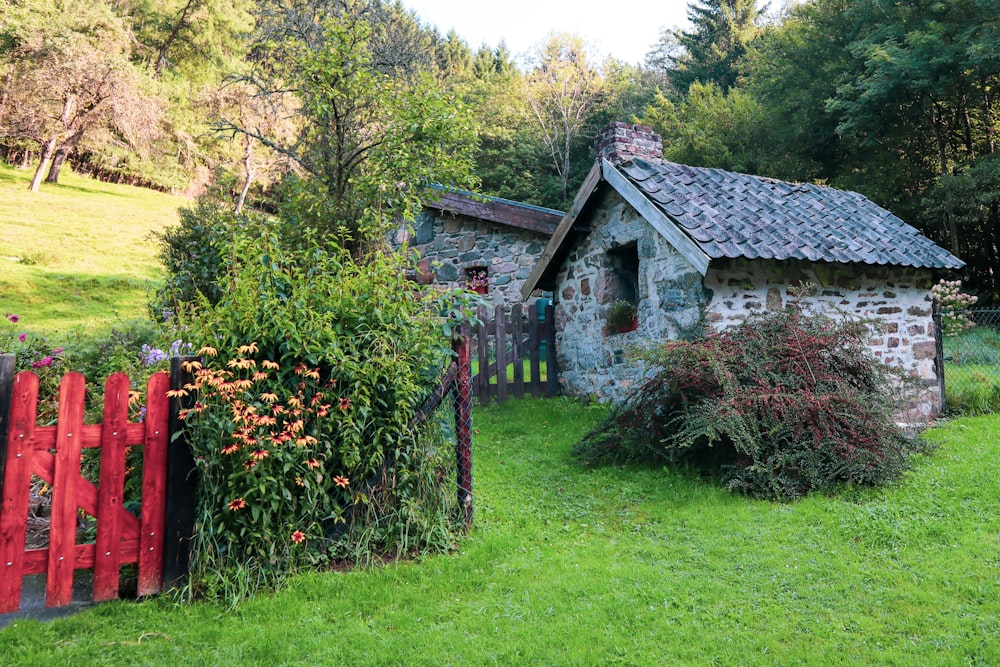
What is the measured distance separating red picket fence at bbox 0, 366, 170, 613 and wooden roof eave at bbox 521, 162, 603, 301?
258 inches

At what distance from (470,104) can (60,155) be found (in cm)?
2498

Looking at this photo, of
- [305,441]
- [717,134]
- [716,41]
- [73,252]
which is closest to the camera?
[305,441]

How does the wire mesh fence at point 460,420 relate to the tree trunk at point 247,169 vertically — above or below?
below

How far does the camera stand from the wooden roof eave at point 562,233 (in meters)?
8.91

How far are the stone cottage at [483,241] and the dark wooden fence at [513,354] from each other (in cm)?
263

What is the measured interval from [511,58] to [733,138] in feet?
76.3

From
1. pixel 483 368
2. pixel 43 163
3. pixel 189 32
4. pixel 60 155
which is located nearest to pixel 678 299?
pixel 483 368

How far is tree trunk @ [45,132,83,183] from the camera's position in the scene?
25.8m

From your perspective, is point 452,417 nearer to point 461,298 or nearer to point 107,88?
point 461,298

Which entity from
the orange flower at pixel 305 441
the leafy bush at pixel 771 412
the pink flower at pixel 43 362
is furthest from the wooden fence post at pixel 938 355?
the pink flower at pixel 43 362

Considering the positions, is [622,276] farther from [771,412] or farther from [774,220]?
[771,412]

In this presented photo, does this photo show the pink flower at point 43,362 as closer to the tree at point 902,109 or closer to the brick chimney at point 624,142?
the brick chimney at point 624,142

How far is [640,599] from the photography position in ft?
11.7

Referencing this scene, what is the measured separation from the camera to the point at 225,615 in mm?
3338
